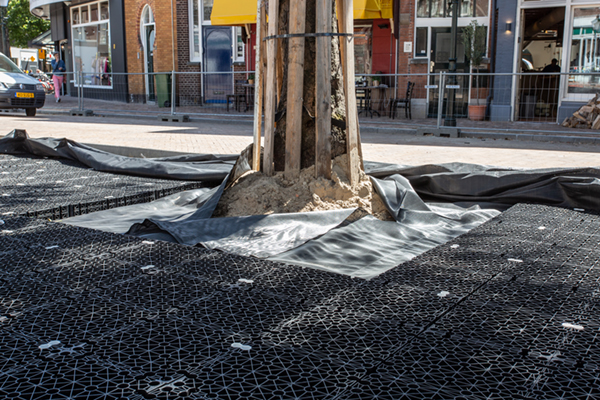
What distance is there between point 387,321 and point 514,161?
22.0 ft

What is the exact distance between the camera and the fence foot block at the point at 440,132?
504 inches

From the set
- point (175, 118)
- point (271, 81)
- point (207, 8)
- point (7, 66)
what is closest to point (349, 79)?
point (271, 81)

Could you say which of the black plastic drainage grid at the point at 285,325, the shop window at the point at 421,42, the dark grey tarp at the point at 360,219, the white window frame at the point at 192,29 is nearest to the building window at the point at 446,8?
the shop window at the point at 421,42

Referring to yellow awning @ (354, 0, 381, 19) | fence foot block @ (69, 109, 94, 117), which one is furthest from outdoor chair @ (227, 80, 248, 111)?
fence foot block @ (69, 109, 94, 117)

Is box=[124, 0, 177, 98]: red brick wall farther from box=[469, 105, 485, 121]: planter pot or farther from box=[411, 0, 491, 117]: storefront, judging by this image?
box=[469, 105, 485, 121]: planter pot

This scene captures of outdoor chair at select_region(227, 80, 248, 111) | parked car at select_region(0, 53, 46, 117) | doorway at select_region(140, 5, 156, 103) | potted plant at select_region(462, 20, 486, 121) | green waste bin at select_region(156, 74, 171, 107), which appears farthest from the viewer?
doorway at select_region(140, 5, 156, 103)

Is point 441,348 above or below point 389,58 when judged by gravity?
below

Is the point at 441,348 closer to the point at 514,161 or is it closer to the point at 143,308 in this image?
the point at 143,308

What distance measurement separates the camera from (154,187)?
5.21 m

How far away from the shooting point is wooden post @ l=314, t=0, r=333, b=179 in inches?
161

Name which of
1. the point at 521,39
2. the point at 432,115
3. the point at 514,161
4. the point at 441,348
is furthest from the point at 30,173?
the point at 521,39

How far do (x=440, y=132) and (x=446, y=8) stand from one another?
236 inches

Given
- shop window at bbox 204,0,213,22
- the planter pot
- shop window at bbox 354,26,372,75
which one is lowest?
the planter pot

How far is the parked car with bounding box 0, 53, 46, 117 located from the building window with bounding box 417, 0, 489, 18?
1168 cm
